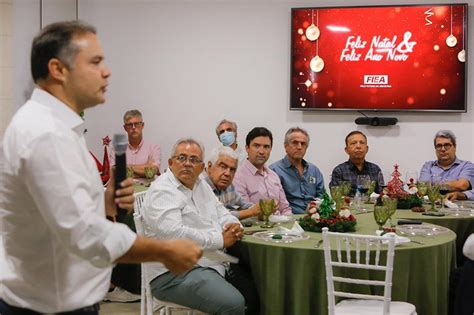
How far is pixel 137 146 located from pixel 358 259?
12.9 feet

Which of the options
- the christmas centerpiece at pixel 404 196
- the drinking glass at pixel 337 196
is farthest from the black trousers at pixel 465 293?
the christmas centerpiece at pixel 404 196

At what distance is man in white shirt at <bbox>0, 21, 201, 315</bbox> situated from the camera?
1.40 m

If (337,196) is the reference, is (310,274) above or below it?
below

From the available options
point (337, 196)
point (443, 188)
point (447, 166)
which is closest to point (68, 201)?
point (337, 196)

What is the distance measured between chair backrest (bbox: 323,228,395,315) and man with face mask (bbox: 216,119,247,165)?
290 centimetres

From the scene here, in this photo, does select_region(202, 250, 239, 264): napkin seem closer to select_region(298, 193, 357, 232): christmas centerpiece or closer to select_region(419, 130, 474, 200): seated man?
select_region(298, 193, 357, 232): christmas centerpiece

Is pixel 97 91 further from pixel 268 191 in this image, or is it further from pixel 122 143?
pixel 268 191

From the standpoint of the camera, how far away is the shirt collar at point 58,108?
152 cm

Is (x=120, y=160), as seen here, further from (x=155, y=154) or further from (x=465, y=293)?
(x=155, y=154)

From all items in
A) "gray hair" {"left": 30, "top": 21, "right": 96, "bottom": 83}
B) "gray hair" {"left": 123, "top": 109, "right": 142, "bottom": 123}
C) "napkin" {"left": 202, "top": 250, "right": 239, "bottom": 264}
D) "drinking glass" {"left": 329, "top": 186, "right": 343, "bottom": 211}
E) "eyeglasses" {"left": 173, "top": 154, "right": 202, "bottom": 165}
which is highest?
"gray hair" {"left": 123, "top": 109, "right": 142, "bottom": 123}

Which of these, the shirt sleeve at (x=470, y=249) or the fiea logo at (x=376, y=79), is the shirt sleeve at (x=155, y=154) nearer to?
the fiea logo at (x=376, y=79)

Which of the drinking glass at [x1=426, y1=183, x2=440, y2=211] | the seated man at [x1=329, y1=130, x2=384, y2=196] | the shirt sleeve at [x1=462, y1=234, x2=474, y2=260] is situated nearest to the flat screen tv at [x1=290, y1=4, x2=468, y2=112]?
the seated man at [x1=329, y1=130, x2=384, y2=196]

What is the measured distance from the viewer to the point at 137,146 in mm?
6703

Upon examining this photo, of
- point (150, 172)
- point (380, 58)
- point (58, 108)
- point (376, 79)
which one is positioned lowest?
point (150, 172)
